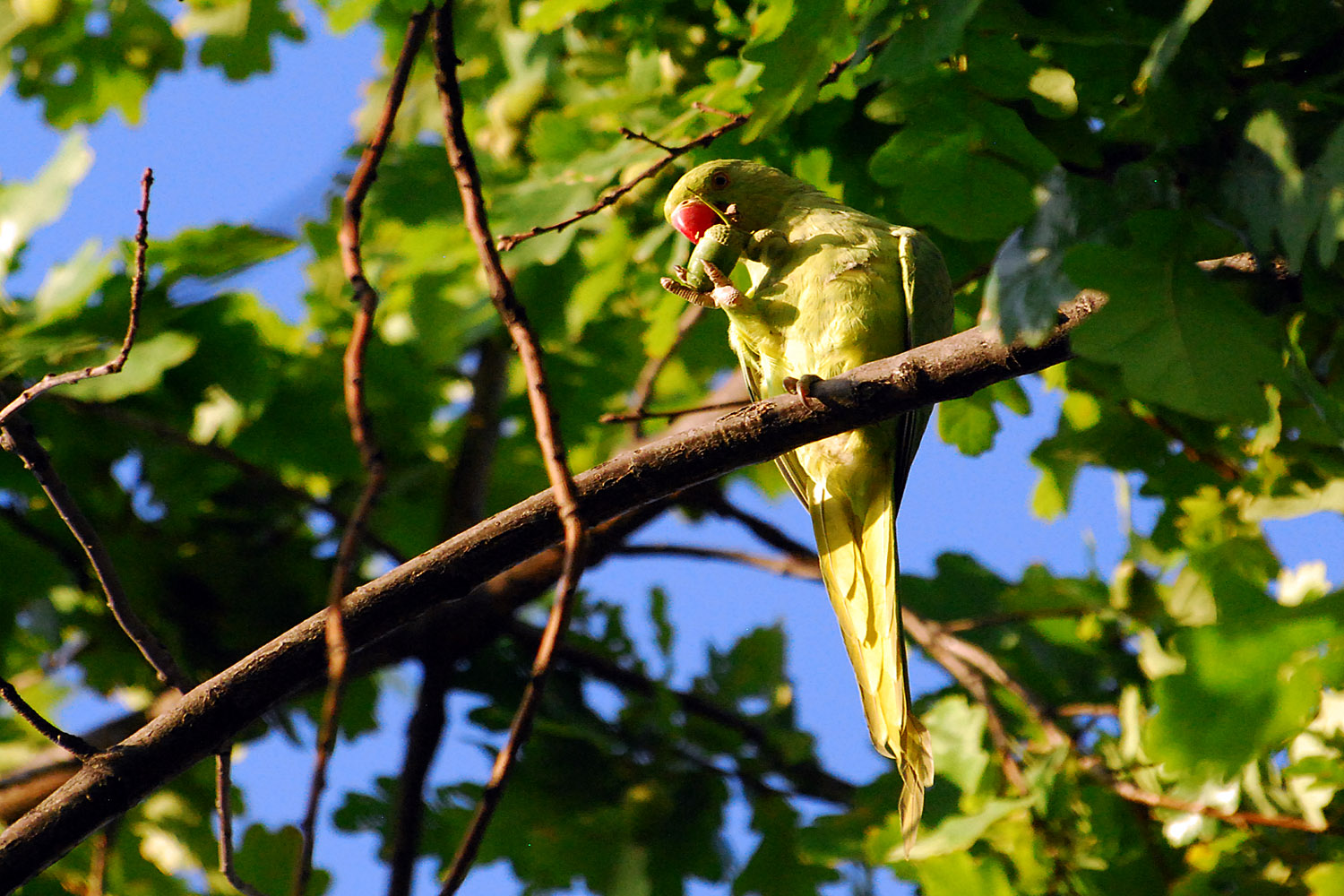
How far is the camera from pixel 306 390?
4371 mm

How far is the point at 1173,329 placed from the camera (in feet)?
5.75

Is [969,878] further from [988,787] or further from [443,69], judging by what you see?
[443,69]

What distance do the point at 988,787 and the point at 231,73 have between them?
3950mm

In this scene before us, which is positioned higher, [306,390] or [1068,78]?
[306,390]

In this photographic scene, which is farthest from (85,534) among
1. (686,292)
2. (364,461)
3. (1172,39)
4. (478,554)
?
(1172,39)

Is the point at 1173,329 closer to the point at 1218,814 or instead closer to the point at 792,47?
the point at 792,47

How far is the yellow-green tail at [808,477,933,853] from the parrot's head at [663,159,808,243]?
2.45 feet

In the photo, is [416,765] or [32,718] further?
[416,765]

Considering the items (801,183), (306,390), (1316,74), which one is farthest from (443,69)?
(306,390)

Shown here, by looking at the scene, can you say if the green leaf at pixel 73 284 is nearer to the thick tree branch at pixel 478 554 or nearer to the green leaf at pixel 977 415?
the thick tree branch at pixel 478 554

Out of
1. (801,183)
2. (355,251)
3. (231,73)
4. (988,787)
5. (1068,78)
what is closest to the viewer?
(1068,78)

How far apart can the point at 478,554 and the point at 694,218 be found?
1.29 meters

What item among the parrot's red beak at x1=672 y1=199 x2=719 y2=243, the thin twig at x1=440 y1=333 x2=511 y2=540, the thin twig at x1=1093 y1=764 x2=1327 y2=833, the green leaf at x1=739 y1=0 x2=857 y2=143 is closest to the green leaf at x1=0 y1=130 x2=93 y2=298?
the thin twig at x1=440 y1=333 x2=511 y2=540

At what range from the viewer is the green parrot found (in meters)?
2.60
